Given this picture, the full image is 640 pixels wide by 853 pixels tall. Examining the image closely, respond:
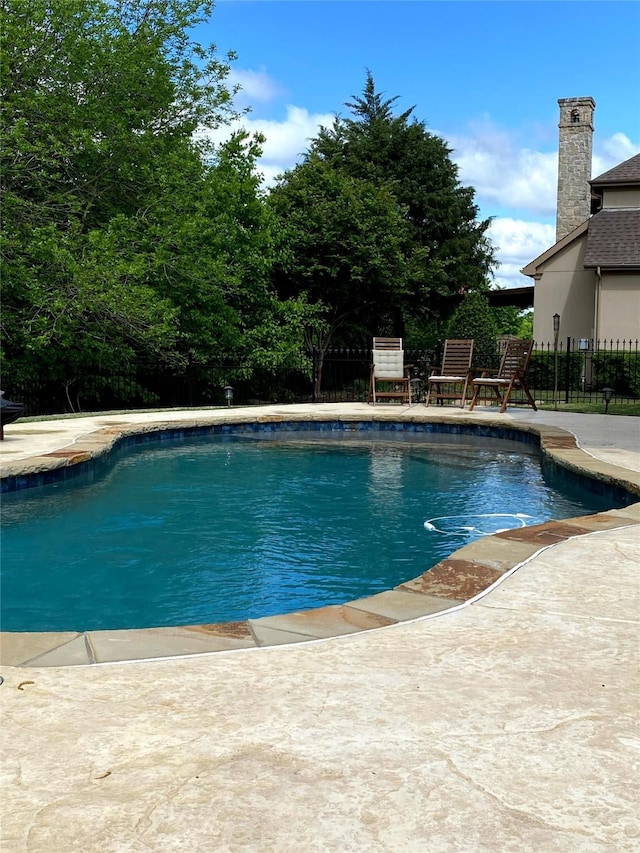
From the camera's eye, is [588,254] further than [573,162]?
No

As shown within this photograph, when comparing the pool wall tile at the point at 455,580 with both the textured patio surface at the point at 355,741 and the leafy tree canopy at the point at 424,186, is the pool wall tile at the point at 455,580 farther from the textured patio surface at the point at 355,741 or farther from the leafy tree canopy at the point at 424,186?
the leafy tree canopy at the point at 424,186

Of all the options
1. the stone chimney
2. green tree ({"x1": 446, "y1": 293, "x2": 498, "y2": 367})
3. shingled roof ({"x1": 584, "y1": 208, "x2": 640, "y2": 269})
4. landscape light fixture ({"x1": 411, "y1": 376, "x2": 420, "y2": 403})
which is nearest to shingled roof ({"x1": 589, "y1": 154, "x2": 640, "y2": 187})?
shingled roof ({"x1": 584, "y1": 208, "x2": 640, "y2": 269})

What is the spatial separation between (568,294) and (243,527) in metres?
16.4

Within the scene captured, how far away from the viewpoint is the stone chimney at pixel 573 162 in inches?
884

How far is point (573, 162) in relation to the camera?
2259 centimetres

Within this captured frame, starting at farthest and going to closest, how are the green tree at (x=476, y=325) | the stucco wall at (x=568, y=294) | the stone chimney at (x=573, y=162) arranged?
the stone chimney at (x=573, y=162), the green tree at (x=476, y=325), the stucco wall at (x=568, y=294)

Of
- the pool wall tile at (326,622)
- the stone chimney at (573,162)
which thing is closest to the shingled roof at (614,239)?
the stone chimney at (573,162)

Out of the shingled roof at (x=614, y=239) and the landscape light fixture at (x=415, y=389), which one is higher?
the shingled roof at (x=614, y=239)

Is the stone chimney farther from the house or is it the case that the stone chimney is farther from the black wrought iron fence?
the black wrought iron fence

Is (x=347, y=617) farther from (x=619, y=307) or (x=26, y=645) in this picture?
(x=619, y=307)

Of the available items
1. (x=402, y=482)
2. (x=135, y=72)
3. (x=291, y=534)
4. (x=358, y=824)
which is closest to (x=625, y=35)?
(x=135, y=72)

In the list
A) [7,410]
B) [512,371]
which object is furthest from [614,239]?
[7,410]

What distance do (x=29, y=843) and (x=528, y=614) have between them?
1710 millimetres

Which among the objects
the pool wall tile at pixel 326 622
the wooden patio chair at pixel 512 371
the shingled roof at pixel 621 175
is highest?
the shingled roof at pixel 621 175
